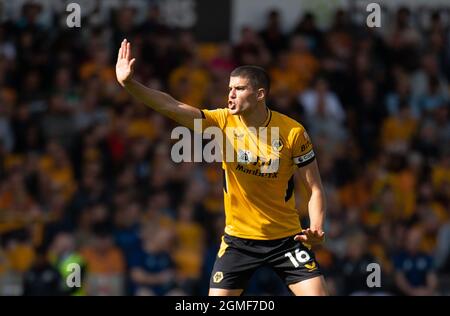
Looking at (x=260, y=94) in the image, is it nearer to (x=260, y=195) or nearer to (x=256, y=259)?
(x=260, y=195)

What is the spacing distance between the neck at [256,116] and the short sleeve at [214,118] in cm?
14

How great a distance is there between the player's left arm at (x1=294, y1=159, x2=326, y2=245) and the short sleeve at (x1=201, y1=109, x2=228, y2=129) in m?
0.68

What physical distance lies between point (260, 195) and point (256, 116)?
0.58 metres

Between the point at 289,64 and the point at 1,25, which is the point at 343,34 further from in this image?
the point at 1,25

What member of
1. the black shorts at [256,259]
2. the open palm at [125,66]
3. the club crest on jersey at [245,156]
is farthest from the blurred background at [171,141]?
the open palm at [125,66]

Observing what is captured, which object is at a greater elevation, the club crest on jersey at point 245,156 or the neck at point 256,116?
the neck at point 256,116

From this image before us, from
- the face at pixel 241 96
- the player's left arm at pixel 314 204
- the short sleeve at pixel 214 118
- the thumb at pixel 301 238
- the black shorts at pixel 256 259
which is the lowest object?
the black shorts at pixel 256 259

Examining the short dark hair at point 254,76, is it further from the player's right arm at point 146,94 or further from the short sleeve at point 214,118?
the player's right arm at point 146,94

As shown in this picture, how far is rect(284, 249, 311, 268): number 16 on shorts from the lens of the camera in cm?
883

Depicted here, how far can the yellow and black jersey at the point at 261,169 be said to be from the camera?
29.0 feet

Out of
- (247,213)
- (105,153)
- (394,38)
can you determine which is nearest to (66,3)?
(105,153)

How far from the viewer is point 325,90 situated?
1584 cm

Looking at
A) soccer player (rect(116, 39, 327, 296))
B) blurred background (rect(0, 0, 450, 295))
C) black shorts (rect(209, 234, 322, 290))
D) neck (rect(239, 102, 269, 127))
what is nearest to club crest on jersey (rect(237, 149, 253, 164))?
soccer player (rect(116, 39, 327, 296))
